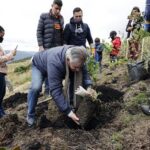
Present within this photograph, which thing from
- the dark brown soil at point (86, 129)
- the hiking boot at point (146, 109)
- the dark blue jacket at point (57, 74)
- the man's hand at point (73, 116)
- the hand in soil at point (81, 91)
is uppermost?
the dark blue jacket at point (57, 74)

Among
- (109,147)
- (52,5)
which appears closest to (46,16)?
(52,5)

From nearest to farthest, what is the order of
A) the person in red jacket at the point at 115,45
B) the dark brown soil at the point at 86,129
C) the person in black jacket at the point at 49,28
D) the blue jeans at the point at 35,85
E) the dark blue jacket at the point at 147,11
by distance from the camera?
1. the dark brown soil at the point at 86,129
2. the blue jeans at the point at 35,85
3. the person in black jacket at the point at 49,28
4. the dark blue jacket at the point at 147,11
5. the person in red jacket at the point at 115,45

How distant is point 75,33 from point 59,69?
121 inches

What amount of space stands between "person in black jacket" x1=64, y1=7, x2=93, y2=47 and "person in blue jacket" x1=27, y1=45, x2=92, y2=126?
226 cm

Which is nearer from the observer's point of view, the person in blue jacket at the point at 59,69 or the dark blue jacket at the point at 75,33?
the person in blue jacket at the point at 59,69

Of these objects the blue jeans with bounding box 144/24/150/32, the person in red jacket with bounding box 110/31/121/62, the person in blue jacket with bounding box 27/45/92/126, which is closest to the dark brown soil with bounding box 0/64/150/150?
the person in blue jacket with bounding box 27/45/92/126

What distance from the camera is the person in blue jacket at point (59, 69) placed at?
249 inches

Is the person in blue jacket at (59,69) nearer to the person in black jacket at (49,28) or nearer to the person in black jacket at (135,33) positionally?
the person in black jacket at (49,28)

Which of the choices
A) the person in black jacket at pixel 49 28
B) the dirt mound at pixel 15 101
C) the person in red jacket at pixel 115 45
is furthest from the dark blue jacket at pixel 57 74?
the person in red jacket at pixel 115 45

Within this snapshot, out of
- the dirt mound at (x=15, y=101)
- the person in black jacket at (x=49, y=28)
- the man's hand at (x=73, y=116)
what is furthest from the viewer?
the dirt mound at (x=15, y=101)

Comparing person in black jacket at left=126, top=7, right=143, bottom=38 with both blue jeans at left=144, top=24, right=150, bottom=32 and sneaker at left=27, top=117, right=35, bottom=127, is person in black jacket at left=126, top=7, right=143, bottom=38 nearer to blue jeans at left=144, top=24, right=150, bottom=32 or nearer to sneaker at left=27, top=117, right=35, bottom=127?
blue jeans at left=144, top=24, right=150, bottom=32

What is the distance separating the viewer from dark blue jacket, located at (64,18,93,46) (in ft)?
31.1

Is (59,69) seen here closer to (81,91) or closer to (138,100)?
(81,91)

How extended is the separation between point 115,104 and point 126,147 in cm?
196
